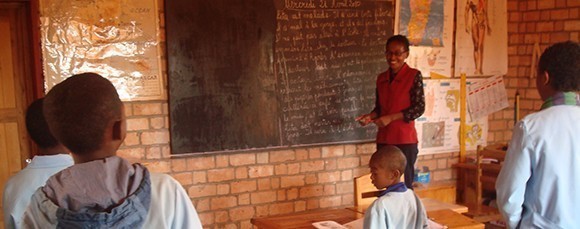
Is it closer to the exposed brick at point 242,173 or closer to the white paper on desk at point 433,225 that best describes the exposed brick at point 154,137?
the exposed brick at point 242,173

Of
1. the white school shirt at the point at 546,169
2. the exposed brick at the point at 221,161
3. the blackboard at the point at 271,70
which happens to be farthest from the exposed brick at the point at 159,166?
the white school shirt at the point at 546,169

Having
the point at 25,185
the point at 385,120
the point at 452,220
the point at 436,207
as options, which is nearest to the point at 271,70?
the point at 385,120

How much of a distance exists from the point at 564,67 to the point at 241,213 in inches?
106

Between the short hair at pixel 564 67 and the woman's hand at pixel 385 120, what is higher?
the short hair at pixel 564 67

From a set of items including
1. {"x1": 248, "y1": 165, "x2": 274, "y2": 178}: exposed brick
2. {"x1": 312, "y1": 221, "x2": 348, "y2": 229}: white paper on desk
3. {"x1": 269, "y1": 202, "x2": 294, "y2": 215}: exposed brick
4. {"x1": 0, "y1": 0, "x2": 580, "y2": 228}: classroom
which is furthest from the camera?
{"x1": 269, "y1": 202, "x2": 294, "y2": 215}: exposed brick

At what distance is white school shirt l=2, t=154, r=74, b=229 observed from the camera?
6.07ft

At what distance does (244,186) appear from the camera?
163 inches

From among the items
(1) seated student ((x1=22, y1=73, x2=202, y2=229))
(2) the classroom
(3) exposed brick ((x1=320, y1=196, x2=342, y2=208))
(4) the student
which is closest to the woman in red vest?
(2) the classroom

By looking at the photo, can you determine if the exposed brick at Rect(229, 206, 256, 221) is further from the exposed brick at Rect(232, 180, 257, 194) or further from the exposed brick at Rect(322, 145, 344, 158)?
the exposed brick at Rect(322, 145, 344, 158)

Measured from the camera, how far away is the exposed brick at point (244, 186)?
13.4ft

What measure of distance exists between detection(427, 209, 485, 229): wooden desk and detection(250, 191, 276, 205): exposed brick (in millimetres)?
1670

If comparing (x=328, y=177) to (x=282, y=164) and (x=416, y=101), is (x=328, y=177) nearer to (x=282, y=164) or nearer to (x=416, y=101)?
(x=282, y=164)

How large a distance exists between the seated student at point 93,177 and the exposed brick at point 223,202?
2819 millimetres

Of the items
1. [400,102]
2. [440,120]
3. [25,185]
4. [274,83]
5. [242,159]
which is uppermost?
[274,83]
